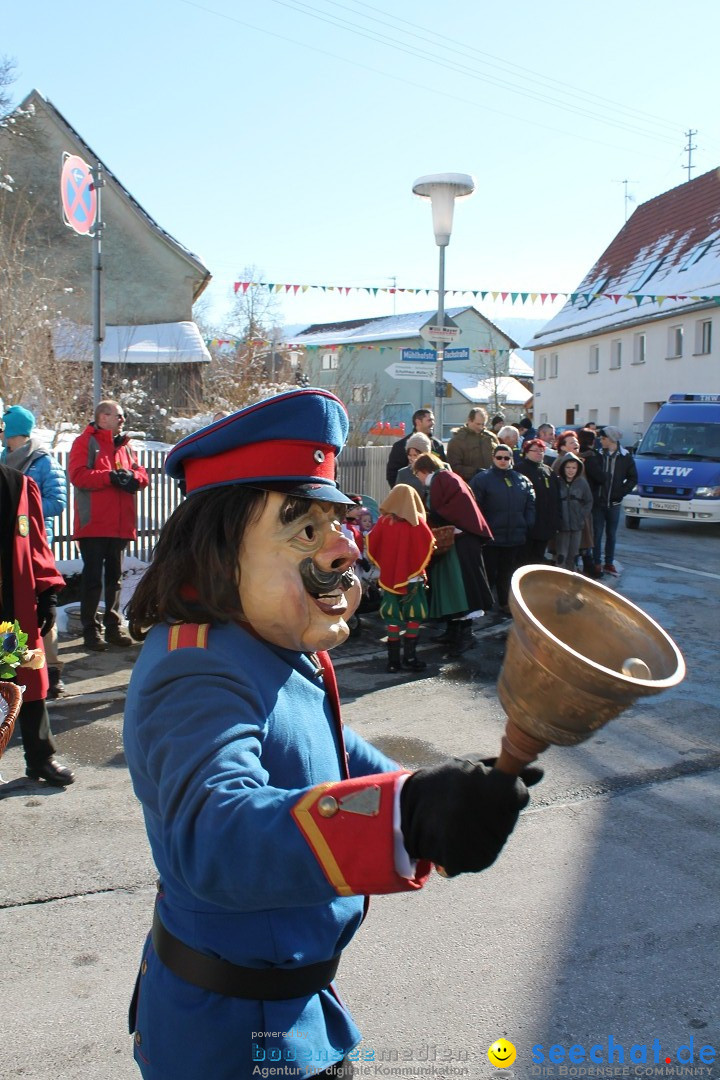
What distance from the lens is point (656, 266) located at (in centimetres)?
3512

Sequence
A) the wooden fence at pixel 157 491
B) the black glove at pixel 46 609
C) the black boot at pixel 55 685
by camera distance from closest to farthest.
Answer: the black glove at pixel 46 609
the black boot at pixel 55 685
the wooden fence at pixel 157 491

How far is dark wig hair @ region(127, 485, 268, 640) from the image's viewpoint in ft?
5.05

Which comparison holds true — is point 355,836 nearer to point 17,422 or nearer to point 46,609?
point 46,609

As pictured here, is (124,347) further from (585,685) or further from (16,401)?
(585,685)

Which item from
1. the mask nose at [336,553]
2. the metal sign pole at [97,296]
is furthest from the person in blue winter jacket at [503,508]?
the mask nose at [336,553]

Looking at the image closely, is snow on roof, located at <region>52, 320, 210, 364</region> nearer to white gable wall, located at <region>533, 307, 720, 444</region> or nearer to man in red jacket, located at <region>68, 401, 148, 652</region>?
man in red jacket, located at <region>68, 401, 148, 652</region>

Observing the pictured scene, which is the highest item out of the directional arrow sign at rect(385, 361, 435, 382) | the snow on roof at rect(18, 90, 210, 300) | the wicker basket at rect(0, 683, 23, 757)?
the snow on roof at rect(18, 90, 210, 300)

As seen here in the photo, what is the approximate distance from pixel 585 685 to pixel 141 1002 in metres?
1.02

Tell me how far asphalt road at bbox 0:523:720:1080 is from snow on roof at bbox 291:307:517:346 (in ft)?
153

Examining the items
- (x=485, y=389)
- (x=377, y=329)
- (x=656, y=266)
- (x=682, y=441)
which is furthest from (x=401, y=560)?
(x=377, y=329)

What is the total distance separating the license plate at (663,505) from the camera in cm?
1630

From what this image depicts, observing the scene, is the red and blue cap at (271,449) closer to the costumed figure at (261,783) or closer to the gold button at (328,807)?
the costumed figure at (261,783)

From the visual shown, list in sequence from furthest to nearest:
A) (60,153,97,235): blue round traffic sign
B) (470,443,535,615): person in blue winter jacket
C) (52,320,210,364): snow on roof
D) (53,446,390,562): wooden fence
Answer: (52,320,210,364): snow on roof < (470,443,535,615): person in blue winter jacket < (53,446,390,562): wooden fence < (60,153,97,235): blue round traffic sign

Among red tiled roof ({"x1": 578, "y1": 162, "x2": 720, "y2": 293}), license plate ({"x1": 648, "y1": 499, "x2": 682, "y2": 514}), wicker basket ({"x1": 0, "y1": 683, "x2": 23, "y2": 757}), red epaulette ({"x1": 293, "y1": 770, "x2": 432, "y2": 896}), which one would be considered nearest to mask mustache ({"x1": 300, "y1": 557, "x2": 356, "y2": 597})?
red epaulette ({"x1": 293, "y1": 770, "x2": 432, "y2": 896})
